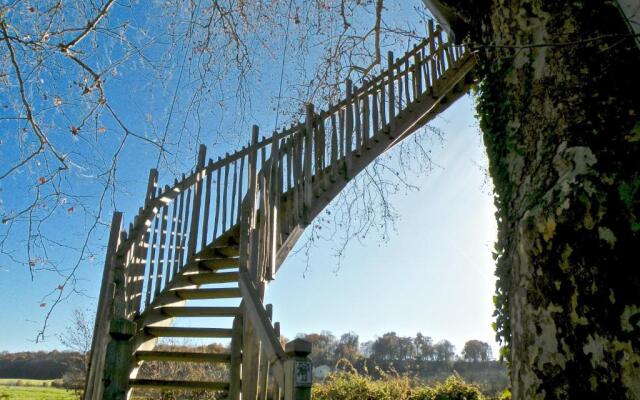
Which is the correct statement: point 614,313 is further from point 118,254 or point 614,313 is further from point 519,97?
point 118,254

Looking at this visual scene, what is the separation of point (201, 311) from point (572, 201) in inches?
143

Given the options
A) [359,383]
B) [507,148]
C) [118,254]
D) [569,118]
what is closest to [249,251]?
[118,254]

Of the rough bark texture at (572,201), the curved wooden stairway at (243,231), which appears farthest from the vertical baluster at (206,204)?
the rough bark texture at (572,201)

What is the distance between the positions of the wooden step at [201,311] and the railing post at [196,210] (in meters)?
0.63

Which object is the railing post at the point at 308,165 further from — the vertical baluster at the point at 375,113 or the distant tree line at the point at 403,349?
the distant tree line at the point at 403,349

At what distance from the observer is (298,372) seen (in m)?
2.62

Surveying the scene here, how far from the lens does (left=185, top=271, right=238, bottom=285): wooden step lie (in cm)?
482

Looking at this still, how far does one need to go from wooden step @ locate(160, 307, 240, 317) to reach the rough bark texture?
108 inches

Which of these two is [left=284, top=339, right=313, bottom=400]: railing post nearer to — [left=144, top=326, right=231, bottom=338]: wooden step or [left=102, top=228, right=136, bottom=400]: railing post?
[left=102, top=228, right=136, bottom=400]: railing post

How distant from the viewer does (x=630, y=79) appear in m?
1.82

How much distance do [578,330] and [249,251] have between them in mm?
2847

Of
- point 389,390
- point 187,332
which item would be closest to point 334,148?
point 187,332

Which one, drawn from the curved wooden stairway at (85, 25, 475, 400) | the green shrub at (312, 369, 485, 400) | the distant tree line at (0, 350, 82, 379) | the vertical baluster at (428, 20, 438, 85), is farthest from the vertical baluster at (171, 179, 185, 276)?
the distant tree line at (0, 350, 82, 379)

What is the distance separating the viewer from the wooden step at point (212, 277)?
482 centimetres
